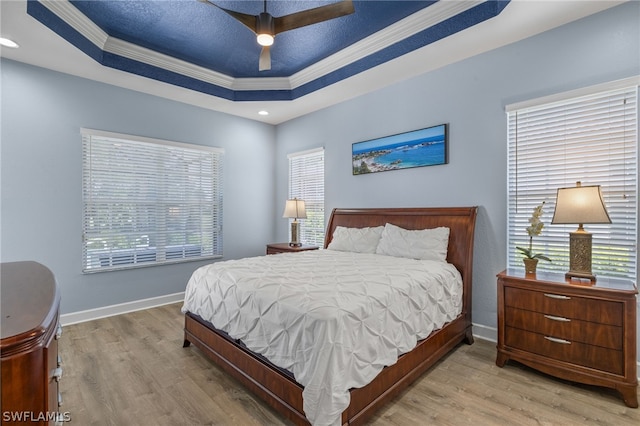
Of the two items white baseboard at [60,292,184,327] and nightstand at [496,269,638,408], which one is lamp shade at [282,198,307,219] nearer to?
white baseboard at [60,292,184,327]

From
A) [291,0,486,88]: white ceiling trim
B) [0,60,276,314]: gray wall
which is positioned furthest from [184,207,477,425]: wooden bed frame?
[291,0,486,88]: white ceiling trim

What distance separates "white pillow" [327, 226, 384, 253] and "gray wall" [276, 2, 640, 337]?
1.51 feet

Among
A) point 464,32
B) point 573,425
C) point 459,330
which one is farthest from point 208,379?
point 464,32

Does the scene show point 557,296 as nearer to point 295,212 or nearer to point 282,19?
point 282,19

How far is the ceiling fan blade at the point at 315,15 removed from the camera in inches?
85.7

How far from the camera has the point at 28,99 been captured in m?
3.28

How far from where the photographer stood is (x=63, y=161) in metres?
3.50

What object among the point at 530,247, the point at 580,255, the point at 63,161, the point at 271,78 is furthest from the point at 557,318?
the point at 63,161

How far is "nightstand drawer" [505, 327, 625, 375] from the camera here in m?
2.08

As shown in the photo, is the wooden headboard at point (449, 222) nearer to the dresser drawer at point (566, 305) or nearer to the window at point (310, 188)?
the dresser drawer at point (566, 305)

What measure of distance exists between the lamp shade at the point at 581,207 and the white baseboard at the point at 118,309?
176 inches

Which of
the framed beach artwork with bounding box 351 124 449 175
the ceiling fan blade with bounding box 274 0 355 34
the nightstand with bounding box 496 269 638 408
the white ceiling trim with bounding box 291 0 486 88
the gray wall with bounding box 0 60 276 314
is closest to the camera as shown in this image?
the nightstand with bounding box 496 269 638 408

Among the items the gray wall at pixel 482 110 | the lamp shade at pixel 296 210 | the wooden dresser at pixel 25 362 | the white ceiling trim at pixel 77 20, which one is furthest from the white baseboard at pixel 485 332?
the white ceiling trim at pixel 77 20

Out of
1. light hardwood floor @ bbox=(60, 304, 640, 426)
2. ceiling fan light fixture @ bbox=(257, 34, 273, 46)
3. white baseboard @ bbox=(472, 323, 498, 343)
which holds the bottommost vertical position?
light hardwood floor @ bbox=(60, 304, 640, 426)
